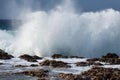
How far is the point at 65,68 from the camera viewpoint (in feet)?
81.9

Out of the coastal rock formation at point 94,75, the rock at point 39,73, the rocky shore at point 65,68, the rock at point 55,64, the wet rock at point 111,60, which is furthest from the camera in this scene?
the wet rock at point 111,60

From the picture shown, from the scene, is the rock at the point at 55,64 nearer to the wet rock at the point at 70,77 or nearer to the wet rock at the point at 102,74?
the wet rock at the point at 102,74

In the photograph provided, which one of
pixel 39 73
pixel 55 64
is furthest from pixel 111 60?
pixel 39 73

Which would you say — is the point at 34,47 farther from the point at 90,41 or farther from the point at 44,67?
the point at 44,67

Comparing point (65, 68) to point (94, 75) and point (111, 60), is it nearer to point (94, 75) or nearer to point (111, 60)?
point (94, 75)

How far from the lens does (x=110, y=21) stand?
43125 millimetres

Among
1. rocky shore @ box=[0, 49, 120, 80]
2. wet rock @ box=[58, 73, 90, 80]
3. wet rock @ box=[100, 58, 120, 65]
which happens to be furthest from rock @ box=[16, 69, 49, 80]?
wet rock @ box=[100, 58, 120, 65]

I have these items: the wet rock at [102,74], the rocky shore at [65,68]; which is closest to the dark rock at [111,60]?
the rocky shore at [65,68]

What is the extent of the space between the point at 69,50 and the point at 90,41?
230 centimetres

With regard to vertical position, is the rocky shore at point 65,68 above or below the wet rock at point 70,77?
above

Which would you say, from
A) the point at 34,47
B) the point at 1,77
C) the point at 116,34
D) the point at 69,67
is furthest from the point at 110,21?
the point at 1,77

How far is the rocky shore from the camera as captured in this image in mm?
21362

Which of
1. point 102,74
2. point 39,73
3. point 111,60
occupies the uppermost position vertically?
point 111,60

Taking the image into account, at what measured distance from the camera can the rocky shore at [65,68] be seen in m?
21.4
